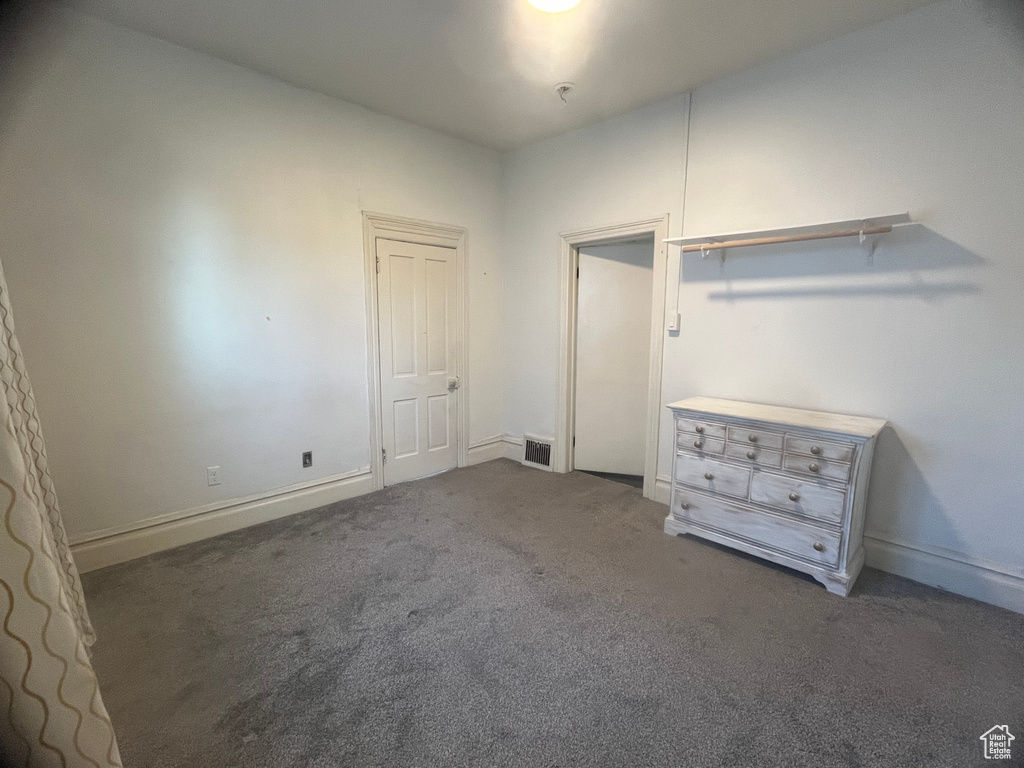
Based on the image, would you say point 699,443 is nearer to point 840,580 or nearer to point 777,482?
point 777,482

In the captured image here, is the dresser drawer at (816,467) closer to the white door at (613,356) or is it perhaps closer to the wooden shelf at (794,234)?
the wooden shelf at (794,234)

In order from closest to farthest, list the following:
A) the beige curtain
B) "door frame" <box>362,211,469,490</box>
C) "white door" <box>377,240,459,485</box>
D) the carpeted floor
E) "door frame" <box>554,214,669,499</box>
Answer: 1. the beige curtain
2. the carpeted floor
3. "door frame" <box>554,214,669,499</box>
4. "door frame" <box>362,211,469,490</box>
5. "white door" <box>377,240,459,485</box>

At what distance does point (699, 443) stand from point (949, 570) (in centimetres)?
131

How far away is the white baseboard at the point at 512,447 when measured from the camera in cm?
432

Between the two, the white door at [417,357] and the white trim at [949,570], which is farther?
the white door at [417,357]

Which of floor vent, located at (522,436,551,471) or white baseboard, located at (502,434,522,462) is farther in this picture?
white baseboard, located at (502,434,522,462)

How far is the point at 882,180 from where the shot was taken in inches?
91.8

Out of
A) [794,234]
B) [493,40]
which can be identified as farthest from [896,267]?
[493,40]

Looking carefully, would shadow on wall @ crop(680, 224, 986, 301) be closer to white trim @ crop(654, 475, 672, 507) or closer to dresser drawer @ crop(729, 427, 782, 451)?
dresser drawer @ crop(729, 427, 782, 451)

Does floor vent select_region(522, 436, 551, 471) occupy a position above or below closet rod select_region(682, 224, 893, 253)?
below

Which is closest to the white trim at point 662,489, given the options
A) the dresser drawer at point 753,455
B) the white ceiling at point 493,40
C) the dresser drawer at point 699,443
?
the dresser drawer at point 699,443

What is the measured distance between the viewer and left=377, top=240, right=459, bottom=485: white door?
3.53 meters

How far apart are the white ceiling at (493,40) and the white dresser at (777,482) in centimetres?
202

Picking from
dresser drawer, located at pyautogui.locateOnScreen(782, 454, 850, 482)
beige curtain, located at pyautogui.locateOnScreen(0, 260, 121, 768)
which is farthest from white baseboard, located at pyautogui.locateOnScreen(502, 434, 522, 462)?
Answer: beige curtain, located at pyautogui.locateOnScreen(0, 260, 121, 768)
